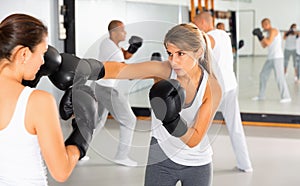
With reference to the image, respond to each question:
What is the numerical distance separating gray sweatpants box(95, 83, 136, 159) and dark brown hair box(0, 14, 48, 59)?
0.55m

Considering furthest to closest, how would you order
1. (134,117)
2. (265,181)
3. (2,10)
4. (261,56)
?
(261,56) → (2,10) → (265,181) → (134,117)

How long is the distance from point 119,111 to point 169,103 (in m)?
0.37

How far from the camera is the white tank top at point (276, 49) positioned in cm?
622

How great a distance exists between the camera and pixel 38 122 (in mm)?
1533

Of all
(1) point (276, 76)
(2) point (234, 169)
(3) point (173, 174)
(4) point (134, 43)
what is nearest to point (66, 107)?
(4) point (134, 43)

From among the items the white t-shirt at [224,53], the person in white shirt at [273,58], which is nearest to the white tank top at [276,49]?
the person in white shirt at [273,58]

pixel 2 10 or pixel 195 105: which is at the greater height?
pixel 2 10

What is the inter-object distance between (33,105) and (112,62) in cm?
67

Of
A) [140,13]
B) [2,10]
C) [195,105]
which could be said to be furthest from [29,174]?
[140,13]

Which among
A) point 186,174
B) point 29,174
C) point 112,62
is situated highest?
point 112,62

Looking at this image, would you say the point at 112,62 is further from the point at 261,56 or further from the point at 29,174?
the point at 261,56

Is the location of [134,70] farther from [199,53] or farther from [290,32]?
[290,32]

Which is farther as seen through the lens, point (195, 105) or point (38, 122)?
point (195, 105)

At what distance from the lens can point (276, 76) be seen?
20.8 feet
